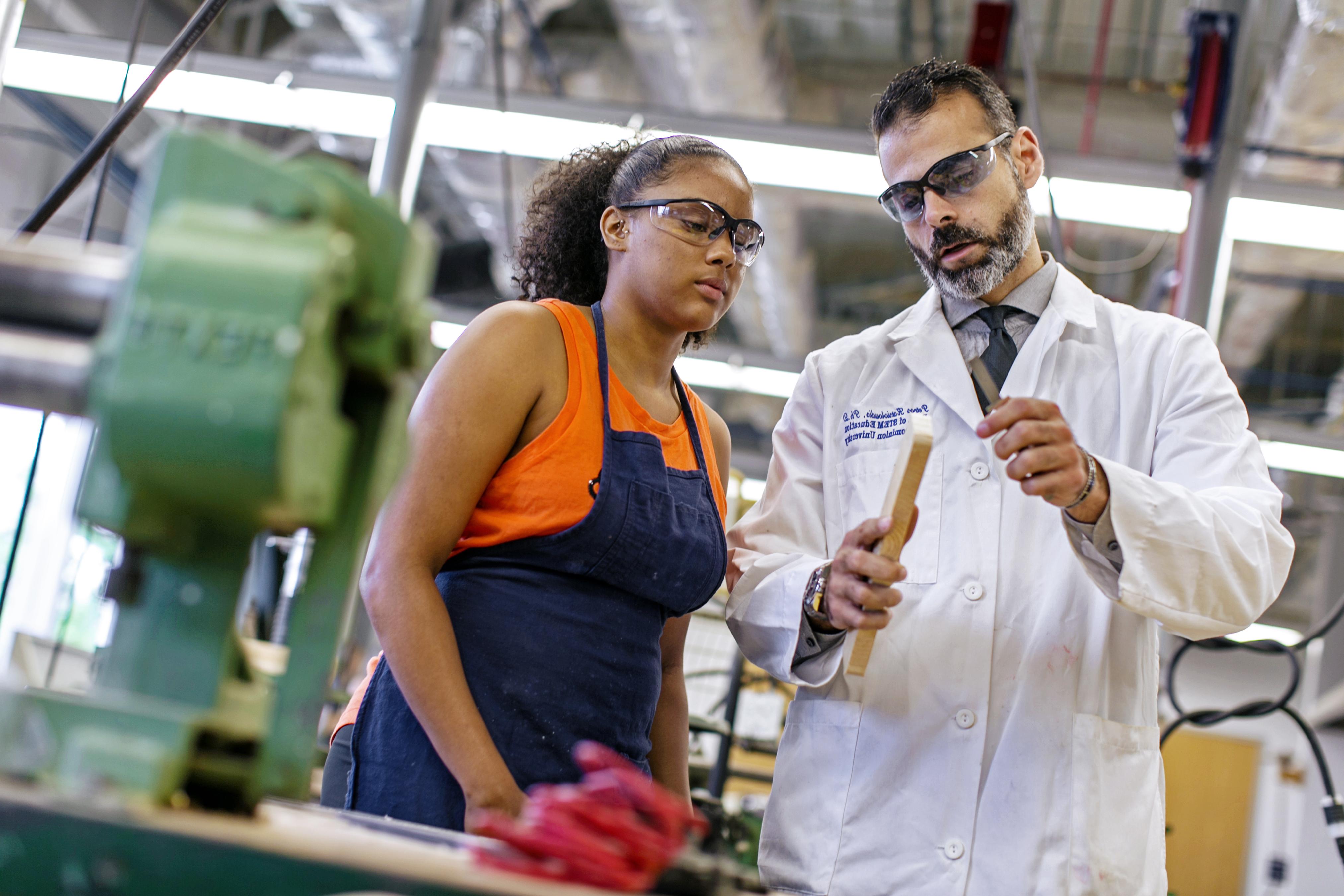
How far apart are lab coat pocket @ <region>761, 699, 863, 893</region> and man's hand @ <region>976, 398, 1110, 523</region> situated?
0.42 m

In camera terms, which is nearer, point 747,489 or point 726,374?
point 726,374

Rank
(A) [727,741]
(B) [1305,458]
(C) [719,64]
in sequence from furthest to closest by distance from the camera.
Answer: (B) [1305,458] < (C) [719,64] < (A) [727,741]

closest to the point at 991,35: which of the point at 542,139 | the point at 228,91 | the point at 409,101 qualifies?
the point at 542,139

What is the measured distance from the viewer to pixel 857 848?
1425 mm

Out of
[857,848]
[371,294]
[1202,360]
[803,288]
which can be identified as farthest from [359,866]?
[803,288]

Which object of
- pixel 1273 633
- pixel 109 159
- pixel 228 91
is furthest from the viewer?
pixel 1273 633

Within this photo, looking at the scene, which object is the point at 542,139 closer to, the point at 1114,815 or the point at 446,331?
the point at 446,331

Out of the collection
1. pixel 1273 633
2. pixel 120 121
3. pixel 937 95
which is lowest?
pixel 120 121

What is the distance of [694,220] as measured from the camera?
163cm

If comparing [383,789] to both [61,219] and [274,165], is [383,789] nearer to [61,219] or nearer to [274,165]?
[274,165]

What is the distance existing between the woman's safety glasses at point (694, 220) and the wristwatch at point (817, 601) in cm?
49

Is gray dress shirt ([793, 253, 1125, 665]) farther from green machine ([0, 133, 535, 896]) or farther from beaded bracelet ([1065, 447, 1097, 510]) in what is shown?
green machine ([0, 133, 535, 896])

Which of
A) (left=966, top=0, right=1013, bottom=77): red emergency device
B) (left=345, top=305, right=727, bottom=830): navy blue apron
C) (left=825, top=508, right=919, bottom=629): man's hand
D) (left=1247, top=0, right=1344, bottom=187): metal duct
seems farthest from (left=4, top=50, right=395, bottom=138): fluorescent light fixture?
(left=825, top=508, right=919, bottom=629): man's hand

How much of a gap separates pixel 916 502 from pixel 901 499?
301 millimetres
